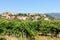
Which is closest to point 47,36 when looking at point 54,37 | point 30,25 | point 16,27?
point 54,37

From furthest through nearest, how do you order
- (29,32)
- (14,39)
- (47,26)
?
(47,26) < (29,32) < (14,39)

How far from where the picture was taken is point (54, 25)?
11719 millimetres

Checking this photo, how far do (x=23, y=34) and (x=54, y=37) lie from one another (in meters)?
1.87

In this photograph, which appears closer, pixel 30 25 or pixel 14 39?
pixel 14 39

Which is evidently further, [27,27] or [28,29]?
[27,27]

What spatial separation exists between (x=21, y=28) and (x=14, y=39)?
3.07 feet

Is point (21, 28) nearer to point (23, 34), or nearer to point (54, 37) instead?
point (23, 34)

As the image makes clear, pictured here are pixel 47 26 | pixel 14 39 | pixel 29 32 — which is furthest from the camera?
pixel 47 26

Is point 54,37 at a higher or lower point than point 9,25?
lower

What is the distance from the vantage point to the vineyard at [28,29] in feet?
34.1

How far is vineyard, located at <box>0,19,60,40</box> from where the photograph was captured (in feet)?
34.1

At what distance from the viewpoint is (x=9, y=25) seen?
10680 mm

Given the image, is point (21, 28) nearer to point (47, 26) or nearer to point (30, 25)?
point (30, 25)

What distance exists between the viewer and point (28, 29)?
10617 millimetres
